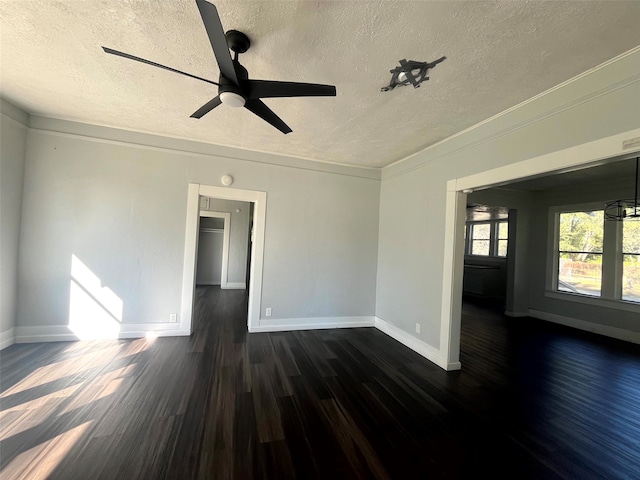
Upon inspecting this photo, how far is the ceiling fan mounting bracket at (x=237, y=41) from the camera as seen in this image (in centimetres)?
161

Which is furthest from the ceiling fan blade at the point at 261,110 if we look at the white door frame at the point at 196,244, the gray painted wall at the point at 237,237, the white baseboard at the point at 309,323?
the gray painted wall at the point at 237,237

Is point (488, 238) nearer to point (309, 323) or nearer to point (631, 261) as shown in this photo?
point (631, 261)

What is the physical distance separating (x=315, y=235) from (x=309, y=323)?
1.45 meters

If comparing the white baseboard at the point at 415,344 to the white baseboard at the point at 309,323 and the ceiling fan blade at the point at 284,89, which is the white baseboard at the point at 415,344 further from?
the ceiling fan blade at the point at 284,89

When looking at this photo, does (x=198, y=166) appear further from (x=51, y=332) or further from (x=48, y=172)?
(x=51, y=332)

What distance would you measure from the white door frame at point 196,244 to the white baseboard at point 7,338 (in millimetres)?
1814

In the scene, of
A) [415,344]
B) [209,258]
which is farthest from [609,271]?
[209,258]

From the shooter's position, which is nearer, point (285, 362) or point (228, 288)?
point (285, 362)

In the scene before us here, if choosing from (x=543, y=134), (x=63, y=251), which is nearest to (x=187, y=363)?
(x=63, y=251)

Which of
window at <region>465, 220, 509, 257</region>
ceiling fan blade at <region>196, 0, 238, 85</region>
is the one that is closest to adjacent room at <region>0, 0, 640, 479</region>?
ceiling fan blade at <region>196, 0, 238, 85</region>

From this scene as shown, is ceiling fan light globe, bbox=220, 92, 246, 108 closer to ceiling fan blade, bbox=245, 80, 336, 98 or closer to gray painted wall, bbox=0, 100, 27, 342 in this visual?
ceiling fan blade, bbox=245, 80, 336, 98

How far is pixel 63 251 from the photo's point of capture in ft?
10.3

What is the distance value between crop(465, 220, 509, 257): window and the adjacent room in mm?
2291

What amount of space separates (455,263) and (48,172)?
5.10m
